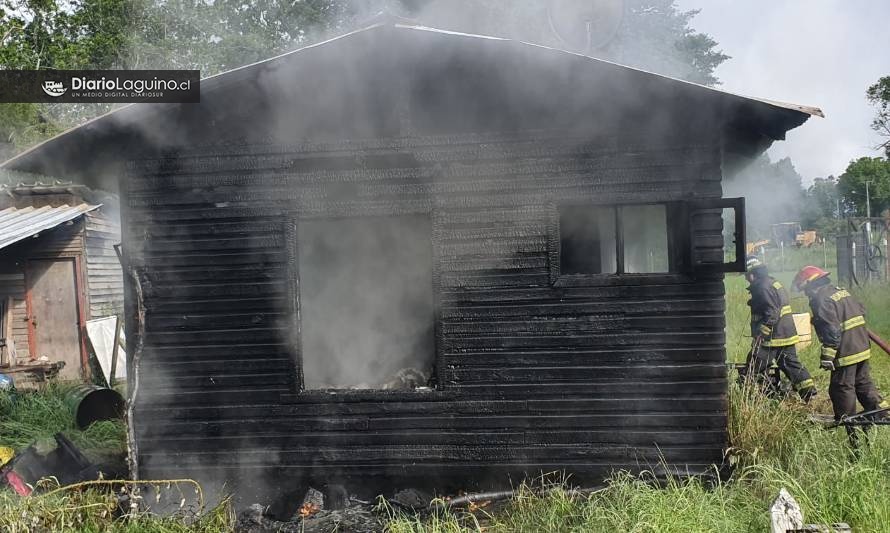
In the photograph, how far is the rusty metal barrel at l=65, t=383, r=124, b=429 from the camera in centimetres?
927

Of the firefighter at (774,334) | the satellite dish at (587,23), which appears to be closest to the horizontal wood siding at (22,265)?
the satellite dish at (587,23)

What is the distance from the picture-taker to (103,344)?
504 inches

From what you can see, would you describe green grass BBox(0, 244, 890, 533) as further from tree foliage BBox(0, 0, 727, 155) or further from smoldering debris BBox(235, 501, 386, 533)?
tree foliage BBox(0, 0, 727, 155)

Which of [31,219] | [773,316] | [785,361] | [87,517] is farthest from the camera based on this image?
[31,219]

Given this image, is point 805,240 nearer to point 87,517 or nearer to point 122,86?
point 122,86

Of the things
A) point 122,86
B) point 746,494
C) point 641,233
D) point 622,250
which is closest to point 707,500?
point 746,494

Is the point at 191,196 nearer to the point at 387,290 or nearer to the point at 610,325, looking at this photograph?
the point at 387,290

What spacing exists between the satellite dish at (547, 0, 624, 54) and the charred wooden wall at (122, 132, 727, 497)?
5.34m

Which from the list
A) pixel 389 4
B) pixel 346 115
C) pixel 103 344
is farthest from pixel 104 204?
pixel 346 115

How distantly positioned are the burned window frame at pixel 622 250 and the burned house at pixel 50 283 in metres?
10.4

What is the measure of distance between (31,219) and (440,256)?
10.5 meters

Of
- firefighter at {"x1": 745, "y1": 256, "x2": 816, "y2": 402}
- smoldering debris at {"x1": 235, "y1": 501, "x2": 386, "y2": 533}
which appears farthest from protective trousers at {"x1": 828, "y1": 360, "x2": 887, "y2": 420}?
smoldering debris at {"x1": 235, "y1": 501, "x2": 386, "y2": 533}

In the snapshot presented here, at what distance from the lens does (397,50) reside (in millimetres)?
5949

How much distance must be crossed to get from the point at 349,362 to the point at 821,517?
6.37 m
